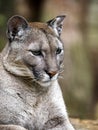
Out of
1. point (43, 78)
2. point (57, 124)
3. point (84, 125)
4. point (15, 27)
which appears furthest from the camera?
point (84, 125)

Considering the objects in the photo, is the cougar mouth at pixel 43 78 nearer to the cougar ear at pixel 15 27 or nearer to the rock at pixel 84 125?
the cougar ear at pixel 15 27

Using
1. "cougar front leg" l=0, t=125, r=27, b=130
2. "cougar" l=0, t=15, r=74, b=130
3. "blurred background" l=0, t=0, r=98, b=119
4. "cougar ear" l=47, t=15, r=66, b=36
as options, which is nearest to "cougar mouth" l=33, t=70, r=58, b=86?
"cougar" l=0, t=15, r=74, b=130

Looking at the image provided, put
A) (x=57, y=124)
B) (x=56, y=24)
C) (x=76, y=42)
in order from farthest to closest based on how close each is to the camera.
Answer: (x=76, y=42)
(x=56, y=24)
(x=57, y=124)

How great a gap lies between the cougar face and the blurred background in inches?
319

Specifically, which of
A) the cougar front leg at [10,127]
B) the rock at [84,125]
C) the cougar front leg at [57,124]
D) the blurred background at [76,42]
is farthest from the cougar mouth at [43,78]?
the blurred background at [76,42]

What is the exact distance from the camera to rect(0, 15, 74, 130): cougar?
12.8 metres

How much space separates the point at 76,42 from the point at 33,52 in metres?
14.1

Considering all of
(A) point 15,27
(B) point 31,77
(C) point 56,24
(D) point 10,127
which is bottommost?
(D) point 10,127

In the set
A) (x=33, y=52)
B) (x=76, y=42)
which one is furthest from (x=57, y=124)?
(x=76, y=42)

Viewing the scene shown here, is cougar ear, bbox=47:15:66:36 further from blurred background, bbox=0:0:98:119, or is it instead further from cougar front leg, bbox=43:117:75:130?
blurred background, bbox=0:0:98:119

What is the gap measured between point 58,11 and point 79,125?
12887 mm

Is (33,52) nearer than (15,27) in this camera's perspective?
Yes

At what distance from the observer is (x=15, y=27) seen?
13.1 meters

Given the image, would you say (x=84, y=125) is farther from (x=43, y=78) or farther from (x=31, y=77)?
(x=43, y=78)
